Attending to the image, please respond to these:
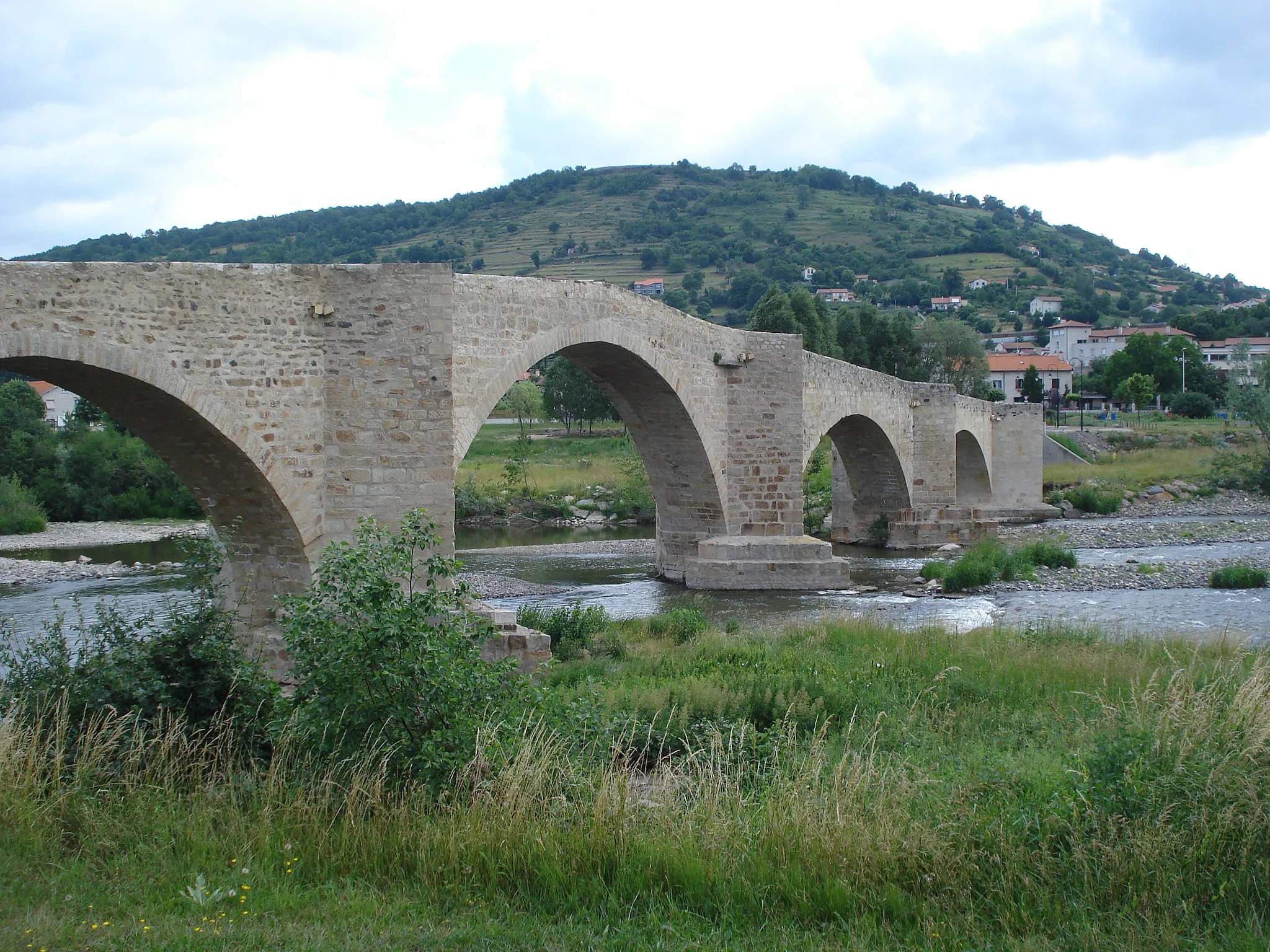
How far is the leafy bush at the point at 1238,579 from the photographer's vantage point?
16.1m

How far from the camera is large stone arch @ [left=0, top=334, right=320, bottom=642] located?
25.7ft

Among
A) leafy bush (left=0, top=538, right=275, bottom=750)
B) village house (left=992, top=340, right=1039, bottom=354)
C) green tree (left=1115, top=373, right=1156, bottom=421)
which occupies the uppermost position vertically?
village house (left=992, top=340, right=1039, bottom=354)

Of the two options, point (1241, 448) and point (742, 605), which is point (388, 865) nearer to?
point (742, 605)

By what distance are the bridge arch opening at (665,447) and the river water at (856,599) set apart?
857 mm

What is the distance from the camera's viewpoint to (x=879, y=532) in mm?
25641

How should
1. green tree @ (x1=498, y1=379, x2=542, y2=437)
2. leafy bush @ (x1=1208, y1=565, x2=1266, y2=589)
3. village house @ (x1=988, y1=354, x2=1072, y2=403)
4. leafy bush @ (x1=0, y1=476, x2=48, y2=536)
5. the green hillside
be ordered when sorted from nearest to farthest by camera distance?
leafy bush @ (x1=1208, y1=565, x2=1266, y2=589), leafy bush @ (x1=0, y1=476, x2=48, y2=536), green tree @ (x1=498, y1=379, x2=542, y2=437), village house @ (x1=988, y1=354, x2=1072, y2=403), the green hillside

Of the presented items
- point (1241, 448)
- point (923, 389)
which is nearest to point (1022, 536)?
point (923, 389)

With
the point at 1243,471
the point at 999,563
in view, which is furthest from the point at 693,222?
the point at 999,563

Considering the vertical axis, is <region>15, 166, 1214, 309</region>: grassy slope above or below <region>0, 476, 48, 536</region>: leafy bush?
above

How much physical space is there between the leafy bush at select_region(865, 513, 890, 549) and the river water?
9.63 ft

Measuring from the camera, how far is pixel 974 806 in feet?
14.0

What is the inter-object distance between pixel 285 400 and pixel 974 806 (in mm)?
6915

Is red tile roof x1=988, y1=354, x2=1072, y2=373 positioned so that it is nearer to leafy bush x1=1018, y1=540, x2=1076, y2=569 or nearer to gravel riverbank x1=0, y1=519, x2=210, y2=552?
leafy bush x1=1018, y1=540, x2=1076, y2=569

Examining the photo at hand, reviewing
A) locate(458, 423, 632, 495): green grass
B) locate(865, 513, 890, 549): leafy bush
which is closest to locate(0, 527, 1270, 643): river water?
locate(865, 513, 890, 549): leafy bush
